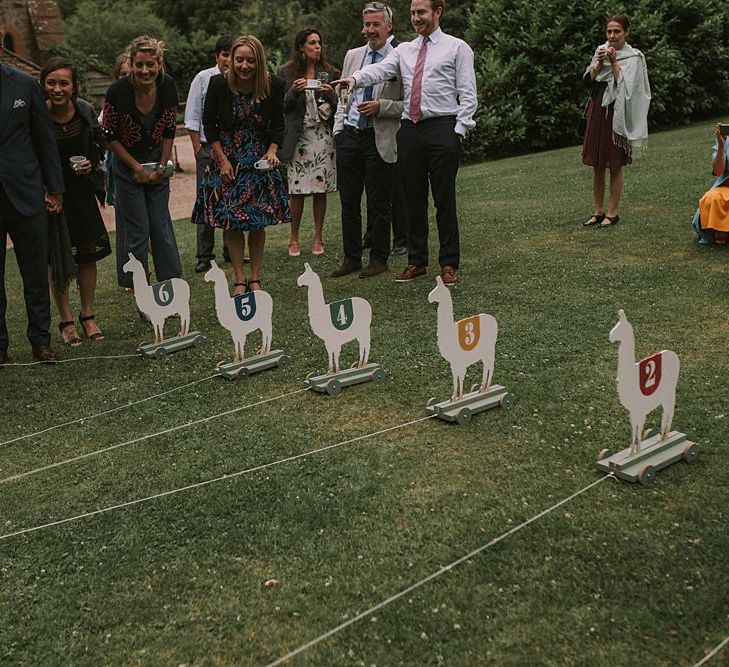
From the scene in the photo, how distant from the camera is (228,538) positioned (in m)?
3.34

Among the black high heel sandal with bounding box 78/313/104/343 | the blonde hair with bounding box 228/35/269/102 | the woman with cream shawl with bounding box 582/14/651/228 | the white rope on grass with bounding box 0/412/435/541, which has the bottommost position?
the black high heel sandal with bounding box 78/313/104/343

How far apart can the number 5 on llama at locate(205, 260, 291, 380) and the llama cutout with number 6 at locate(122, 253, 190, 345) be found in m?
0.47

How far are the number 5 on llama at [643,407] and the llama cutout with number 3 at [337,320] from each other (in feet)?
5.22

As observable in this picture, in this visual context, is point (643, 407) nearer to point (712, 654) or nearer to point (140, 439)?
point (712, 654)

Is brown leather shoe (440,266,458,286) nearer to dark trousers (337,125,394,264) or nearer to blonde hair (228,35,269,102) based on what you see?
dark trousers (337,125,394,264)

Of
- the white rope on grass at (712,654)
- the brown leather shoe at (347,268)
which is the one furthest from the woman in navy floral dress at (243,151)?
the white rope on grass at (712,654)

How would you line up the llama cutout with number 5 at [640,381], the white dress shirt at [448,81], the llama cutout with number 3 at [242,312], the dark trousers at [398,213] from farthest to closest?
the dark trousers at [398,213]
the white dress shirt at [448,81]
the llama cutout with number 3 at [242,312]
the llama cutout with number 5 at [640,381]

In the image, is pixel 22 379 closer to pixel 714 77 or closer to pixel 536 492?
pixel 536 492

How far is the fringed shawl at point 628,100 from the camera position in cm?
802

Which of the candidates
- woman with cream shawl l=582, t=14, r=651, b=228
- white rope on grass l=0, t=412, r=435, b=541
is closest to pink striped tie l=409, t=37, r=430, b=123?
woman with cream shawl l=582, t=14, r=651, b=228

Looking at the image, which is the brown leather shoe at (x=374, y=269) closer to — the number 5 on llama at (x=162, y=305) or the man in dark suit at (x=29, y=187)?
the number 5 on llama at (x=162, y=305)

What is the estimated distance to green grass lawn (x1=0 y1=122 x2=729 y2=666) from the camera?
2723 mm

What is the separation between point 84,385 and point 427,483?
2663 mm

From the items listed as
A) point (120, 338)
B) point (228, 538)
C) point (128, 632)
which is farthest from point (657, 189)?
point (128, 632)
